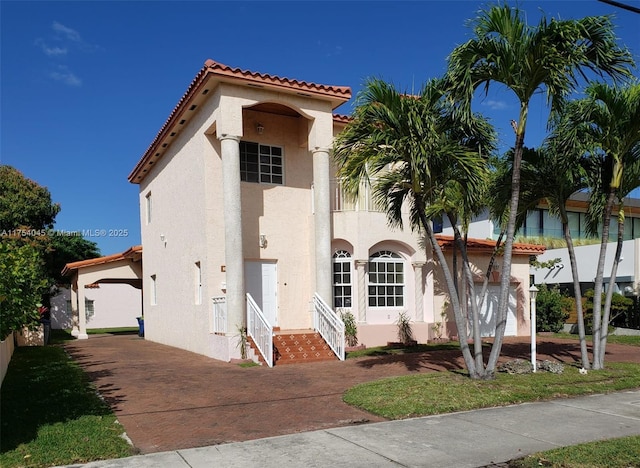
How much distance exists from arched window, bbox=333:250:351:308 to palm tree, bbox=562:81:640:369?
726 centimetres

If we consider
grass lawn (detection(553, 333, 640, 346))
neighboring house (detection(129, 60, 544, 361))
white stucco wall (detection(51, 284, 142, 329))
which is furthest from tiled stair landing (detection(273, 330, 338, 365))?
white stucco wall (detection(51, 284, 142, 329))

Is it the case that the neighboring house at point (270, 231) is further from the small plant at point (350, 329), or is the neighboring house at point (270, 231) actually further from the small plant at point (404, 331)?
the small plant at point (350, 329)

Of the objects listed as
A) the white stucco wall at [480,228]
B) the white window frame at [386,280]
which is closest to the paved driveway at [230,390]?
the white window frame at [386,280]

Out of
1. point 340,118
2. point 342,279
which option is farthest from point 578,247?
point 340,118

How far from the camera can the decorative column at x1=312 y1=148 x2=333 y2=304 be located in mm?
→ 15523

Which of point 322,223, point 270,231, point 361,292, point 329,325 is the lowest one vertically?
point 329,325

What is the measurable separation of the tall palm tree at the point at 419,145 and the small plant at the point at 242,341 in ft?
18.4

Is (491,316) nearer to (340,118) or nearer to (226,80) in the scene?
(340,118)

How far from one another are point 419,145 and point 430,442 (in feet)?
16.2

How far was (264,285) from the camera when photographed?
16141 mm

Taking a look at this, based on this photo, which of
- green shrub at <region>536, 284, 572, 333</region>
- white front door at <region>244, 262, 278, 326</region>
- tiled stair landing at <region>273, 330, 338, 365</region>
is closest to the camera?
tiled stair landing at <region>273, 330, 338, 365</region>

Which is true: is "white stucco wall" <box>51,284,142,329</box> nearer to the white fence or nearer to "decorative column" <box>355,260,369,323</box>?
the white fence

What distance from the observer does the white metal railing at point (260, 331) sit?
43.1 feet

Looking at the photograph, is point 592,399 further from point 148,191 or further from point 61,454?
point 148,191
